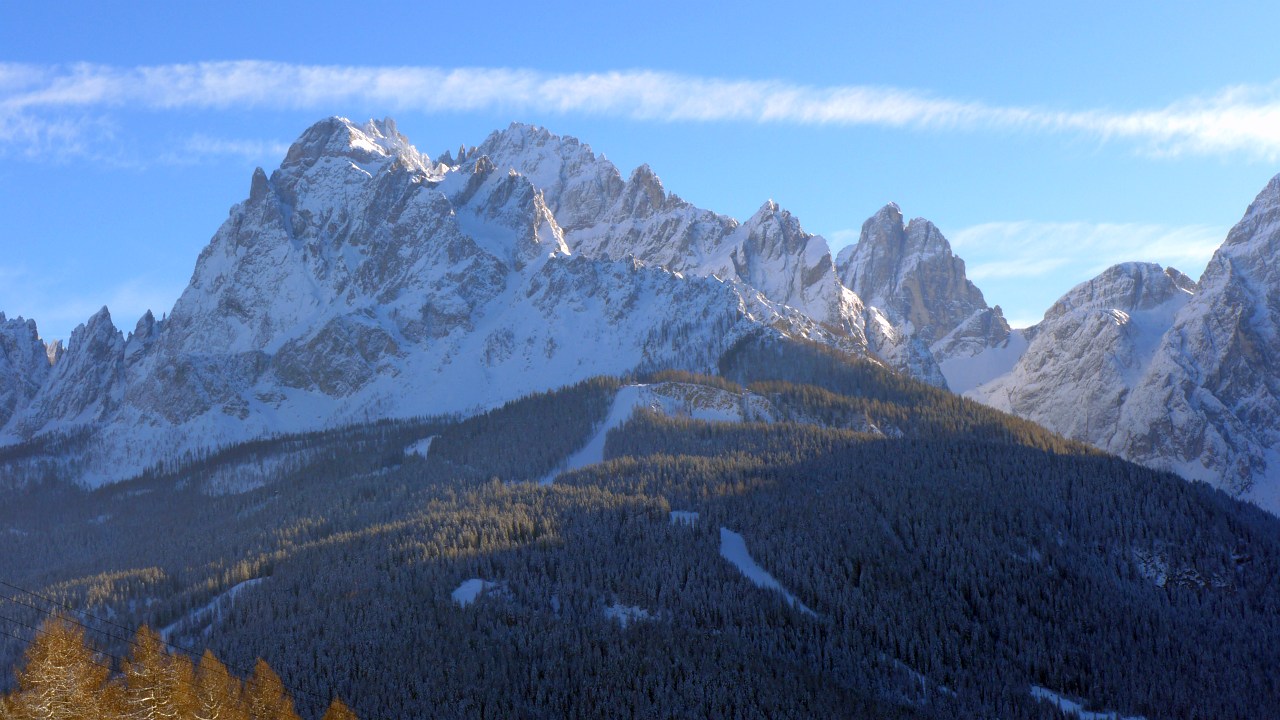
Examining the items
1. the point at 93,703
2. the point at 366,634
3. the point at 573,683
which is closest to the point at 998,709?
the point at 573,683

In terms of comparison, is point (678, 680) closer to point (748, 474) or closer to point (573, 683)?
point (573, 683)

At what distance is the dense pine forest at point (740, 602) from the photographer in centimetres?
13100

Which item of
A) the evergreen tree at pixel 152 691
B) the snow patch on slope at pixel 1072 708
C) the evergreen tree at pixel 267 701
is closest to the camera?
the evergreen tree at pixel 152 691

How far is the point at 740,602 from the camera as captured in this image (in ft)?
504

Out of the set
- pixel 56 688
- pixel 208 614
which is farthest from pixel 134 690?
pixel 208 614

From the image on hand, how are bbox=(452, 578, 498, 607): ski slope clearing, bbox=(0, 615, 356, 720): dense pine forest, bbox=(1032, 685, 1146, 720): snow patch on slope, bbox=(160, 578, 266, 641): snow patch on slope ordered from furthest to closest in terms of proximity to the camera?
bbox=(160, 578, 266, 641): snow patch on slope → bbox=(452, 578, 498, 607): ski slope clearing → bbox=(1032, 685, 1146, 720): snow patch on slope → bbox=(0, 615, 356, 720): dense pine forest

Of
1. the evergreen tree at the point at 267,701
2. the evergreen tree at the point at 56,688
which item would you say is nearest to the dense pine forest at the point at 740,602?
the evergreen tree at the point at 267,701

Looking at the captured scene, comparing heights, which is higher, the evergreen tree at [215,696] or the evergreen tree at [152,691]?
the evergreen tree at [152,691]

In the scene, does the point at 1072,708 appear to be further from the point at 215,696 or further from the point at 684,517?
the point at 215,696

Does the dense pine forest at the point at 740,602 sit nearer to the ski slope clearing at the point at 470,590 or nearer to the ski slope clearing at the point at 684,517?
the ski slope clearing at the point at 470,590

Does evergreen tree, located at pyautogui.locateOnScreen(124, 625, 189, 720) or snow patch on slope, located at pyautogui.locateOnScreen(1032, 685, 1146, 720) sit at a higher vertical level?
evergreen tree, located at pyautogui.locateOnScreen(124, 625, 189, 720)

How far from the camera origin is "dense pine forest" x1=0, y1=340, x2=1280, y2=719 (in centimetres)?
13100

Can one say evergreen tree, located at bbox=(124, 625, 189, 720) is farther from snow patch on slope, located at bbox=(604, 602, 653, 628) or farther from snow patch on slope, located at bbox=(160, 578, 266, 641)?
snow patch on slope, located at bbox=(160, 578, 266, 641)

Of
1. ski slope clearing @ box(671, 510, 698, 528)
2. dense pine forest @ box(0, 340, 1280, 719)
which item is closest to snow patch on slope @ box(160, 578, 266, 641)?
dense pine forest @ box(0, 340, 1280, 719)
